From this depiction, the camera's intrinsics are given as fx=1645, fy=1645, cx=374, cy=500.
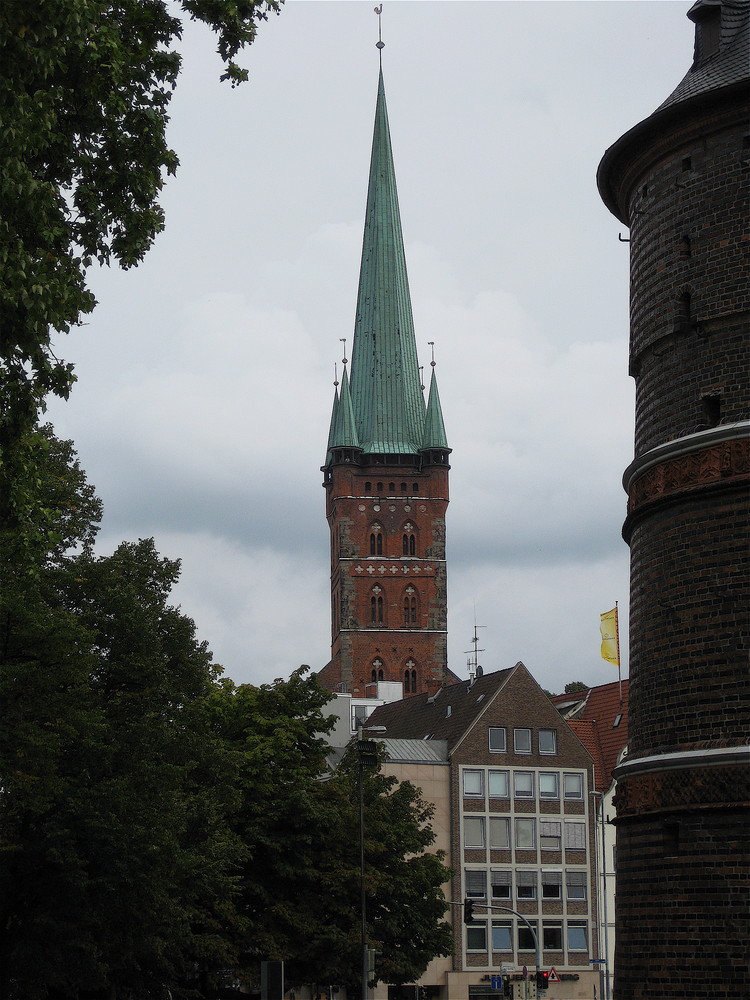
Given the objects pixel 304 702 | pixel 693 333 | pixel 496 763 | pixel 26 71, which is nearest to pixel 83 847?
pixel 304 702

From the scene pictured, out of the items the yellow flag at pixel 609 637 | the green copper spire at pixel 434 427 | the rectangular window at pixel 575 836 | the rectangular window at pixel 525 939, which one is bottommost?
the rectangular window at pixel 525 939

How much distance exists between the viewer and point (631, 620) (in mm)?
21750

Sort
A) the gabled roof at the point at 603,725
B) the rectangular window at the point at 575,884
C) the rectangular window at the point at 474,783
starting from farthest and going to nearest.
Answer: the gabled roof at the point at 603,725, the rectangular window at the point at 575,884, the rectangular window at the point at 474,783

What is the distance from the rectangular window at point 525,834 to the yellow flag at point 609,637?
56.2ft

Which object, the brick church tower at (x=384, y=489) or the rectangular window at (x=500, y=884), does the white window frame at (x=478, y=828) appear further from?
the brick church tower at (x=384, y=489)

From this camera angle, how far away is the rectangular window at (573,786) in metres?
66.3

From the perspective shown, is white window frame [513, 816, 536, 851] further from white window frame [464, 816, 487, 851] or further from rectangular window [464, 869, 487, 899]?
rectangular window [464, 869, 487, 899]

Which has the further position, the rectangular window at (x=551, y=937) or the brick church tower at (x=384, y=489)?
the brick church tower at (x=384, y=489)

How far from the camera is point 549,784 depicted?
217 feet

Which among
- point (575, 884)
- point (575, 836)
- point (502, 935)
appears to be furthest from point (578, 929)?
point (575, 836)

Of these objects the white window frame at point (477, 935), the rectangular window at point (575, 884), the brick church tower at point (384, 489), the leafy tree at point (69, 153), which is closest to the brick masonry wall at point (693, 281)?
the leafy tree at point (69, 153)

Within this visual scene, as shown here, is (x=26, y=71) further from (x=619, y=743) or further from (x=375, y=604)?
(x=375, y=604)

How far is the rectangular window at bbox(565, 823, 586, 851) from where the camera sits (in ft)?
217

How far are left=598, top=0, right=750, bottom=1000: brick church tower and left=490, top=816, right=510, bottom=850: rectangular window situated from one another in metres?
44.1
